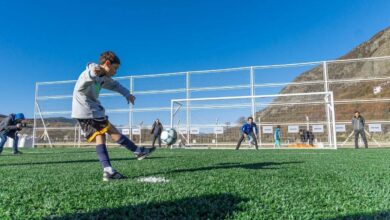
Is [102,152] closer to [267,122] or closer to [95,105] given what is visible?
[95,105]

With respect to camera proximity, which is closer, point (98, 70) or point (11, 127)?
point (98, 70)

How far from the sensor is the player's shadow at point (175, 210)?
1.82 metres

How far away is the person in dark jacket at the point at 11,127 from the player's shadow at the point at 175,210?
10199mm

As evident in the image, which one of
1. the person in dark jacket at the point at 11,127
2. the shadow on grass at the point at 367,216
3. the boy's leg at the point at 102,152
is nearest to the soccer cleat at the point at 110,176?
the boy's leg at the point at 102,152

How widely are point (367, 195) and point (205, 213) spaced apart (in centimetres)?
148

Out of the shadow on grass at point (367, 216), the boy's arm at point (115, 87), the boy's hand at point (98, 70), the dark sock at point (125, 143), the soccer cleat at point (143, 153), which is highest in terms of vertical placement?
the boy's hand at point (98, 70)

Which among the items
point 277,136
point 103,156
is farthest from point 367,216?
point 277,136

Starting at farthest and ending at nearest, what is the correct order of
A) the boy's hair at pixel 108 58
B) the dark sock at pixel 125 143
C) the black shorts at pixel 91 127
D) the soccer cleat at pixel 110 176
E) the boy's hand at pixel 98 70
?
1. the dark sock at pixel 125 143
2. the boy's hair at pixel 108 58
3. the black shorts at pixel 91 127
4. the boy's hand at pixel 98 70
5. the soccer cleat at pixel 110 176

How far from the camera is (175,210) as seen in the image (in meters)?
1.95

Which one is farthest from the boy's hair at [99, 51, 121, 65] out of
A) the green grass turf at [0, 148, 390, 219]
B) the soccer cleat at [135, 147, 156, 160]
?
the green grass turf at [0, 148, 390, 219]

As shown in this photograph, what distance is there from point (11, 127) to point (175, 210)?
10.6 m

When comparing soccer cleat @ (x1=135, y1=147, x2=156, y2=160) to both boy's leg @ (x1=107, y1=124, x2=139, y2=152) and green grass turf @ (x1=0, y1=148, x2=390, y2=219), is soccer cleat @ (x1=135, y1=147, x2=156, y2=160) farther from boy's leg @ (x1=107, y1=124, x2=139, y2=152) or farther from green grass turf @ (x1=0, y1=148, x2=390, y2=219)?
green grass turf @ (x1=0, y1=148, x2=390, y2=219)

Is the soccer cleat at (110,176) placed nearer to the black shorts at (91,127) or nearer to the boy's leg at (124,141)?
the black shorts at (91,127)

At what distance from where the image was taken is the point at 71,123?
2128 centimetres
